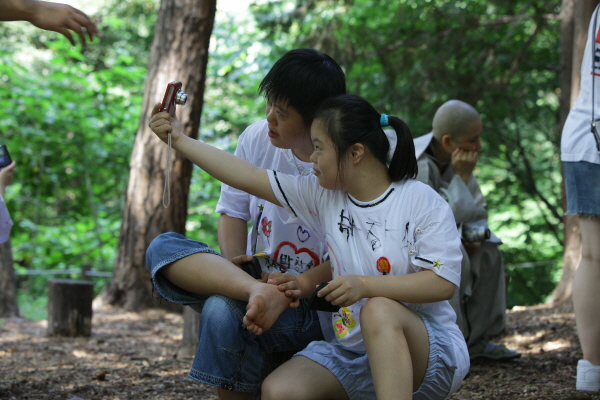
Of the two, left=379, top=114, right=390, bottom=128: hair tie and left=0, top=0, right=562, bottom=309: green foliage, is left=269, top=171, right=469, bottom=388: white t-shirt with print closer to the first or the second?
left=379, top=114, right=390, bottom=128: hair tie

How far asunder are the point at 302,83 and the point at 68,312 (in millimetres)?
3026

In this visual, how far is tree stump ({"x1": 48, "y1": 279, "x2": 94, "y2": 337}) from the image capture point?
4367mm

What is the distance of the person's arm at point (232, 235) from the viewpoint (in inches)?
96.4

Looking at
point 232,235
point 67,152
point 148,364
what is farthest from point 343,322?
point 67,152

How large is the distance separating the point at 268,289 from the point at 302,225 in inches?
18.4

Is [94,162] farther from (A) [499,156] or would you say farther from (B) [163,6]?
(A) [499,156]

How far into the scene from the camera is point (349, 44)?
714cm

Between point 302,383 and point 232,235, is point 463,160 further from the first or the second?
point 302,383

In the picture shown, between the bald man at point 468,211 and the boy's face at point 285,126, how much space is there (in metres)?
1.15

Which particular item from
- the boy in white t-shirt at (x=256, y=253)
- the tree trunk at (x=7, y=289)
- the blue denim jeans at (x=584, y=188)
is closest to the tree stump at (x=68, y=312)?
the tree trunk at (x=7, y=289)

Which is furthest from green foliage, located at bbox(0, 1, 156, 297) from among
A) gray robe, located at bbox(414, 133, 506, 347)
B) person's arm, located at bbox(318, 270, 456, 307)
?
person's arm, located at bbox(318, 270, 456, 307)

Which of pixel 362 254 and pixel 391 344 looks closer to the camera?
pixel 391 344

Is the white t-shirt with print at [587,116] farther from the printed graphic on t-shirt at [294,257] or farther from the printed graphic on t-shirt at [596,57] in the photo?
the printed graphic on t-shirt at [294,257]

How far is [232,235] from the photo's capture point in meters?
2.47
